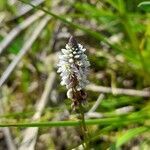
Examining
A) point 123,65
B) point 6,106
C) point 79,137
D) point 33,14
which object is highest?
point 33,14

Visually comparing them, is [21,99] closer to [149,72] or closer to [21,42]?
[21,42]

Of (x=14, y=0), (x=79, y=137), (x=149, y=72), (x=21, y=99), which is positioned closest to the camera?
(x=149, y=72)

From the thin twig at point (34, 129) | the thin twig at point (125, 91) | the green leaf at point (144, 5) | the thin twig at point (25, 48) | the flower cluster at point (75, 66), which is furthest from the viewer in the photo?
the thin twig at point (125, 91)

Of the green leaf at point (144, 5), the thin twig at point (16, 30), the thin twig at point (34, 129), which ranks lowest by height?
the thin twig at point (34, 129)

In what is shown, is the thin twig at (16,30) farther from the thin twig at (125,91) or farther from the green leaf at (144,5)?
the green leaf at (144,5)

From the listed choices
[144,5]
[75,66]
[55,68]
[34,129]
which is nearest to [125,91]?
[55,68]

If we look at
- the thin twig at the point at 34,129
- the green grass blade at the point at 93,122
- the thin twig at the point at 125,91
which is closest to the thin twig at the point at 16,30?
the thin twig at the point at 34,129

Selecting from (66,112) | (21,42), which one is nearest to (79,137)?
(66,112)

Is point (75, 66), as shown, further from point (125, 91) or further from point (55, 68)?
point (55, 68)
